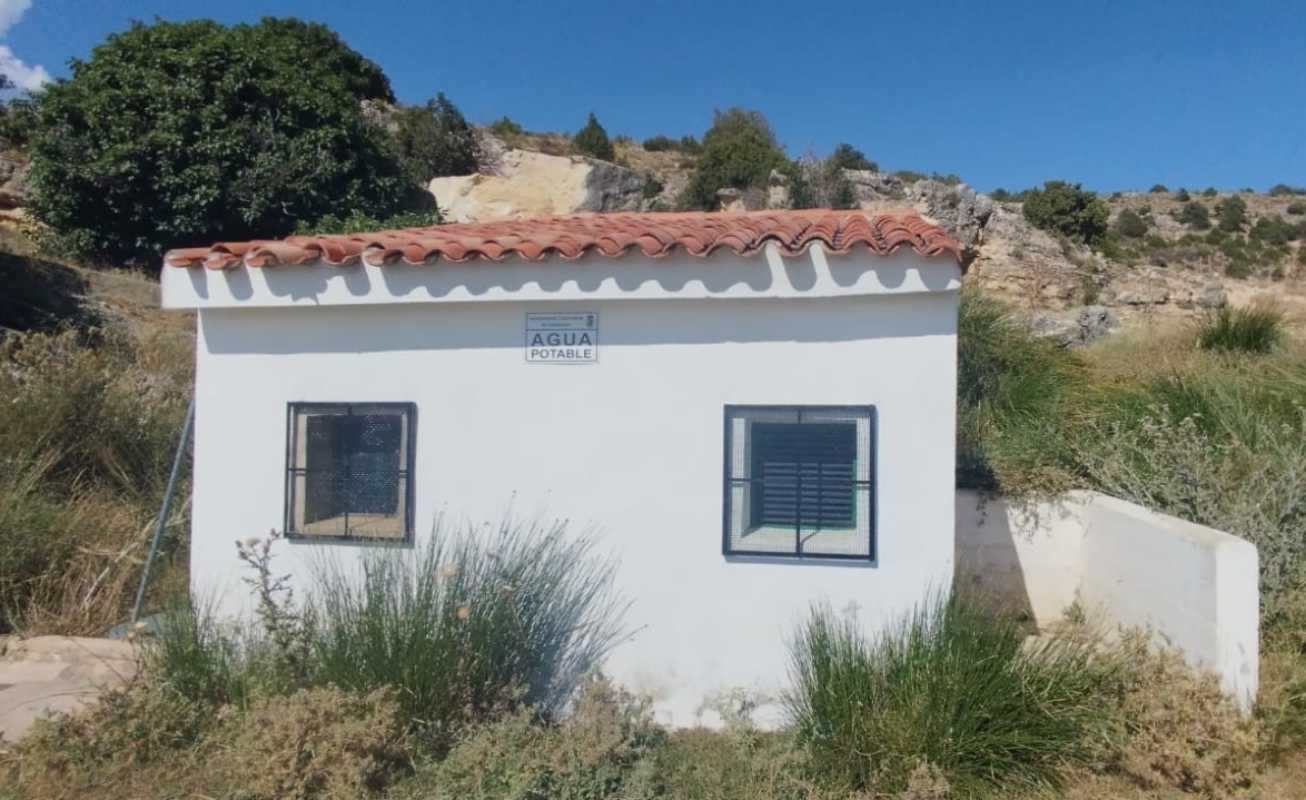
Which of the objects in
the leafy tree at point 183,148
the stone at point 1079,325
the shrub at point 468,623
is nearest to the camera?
the shrub at point 468,623

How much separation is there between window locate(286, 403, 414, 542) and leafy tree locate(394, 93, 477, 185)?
66.2 ft

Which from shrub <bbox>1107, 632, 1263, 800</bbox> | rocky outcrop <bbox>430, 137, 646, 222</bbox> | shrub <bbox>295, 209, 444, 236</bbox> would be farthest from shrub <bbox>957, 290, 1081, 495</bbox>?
rocky outcrop <bbox>430, 137, 646, 222</bbox>

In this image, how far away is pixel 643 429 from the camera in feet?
16.6

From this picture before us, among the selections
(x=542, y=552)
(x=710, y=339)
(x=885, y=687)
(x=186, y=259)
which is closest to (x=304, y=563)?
(x=542, y=552)

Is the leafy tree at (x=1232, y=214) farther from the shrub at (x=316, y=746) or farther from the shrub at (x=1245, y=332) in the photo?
the shrub at (x=316, y=746)

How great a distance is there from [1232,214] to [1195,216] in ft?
4.55

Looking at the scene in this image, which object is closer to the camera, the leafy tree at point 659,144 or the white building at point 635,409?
the white building at point 635,409

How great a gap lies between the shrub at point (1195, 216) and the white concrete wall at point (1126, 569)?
35874mm

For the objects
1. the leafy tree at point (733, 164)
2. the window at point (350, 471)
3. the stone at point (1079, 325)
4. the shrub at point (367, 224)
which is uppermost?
the leafy tree at point (733, 164)

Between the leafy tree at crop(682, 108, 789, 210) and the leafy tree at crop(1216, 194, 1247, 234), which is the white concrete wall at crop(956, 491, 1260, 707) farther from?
the leafy tree at crop(1216, 194, 1247, 234)

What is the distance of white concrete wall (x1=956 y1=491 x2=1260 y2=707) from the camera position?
437cm

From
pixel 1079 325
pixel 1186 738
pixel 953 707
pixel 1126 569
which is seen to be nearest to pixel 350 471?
pixel 953 707

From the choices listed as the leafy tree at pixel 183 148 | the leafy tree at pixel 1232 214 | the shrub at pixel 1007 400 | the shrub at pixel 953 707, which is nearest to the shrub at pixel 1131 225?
the leafy tree at pixel 1232 214

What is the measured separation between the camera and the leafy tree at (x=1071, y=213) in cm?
2534
